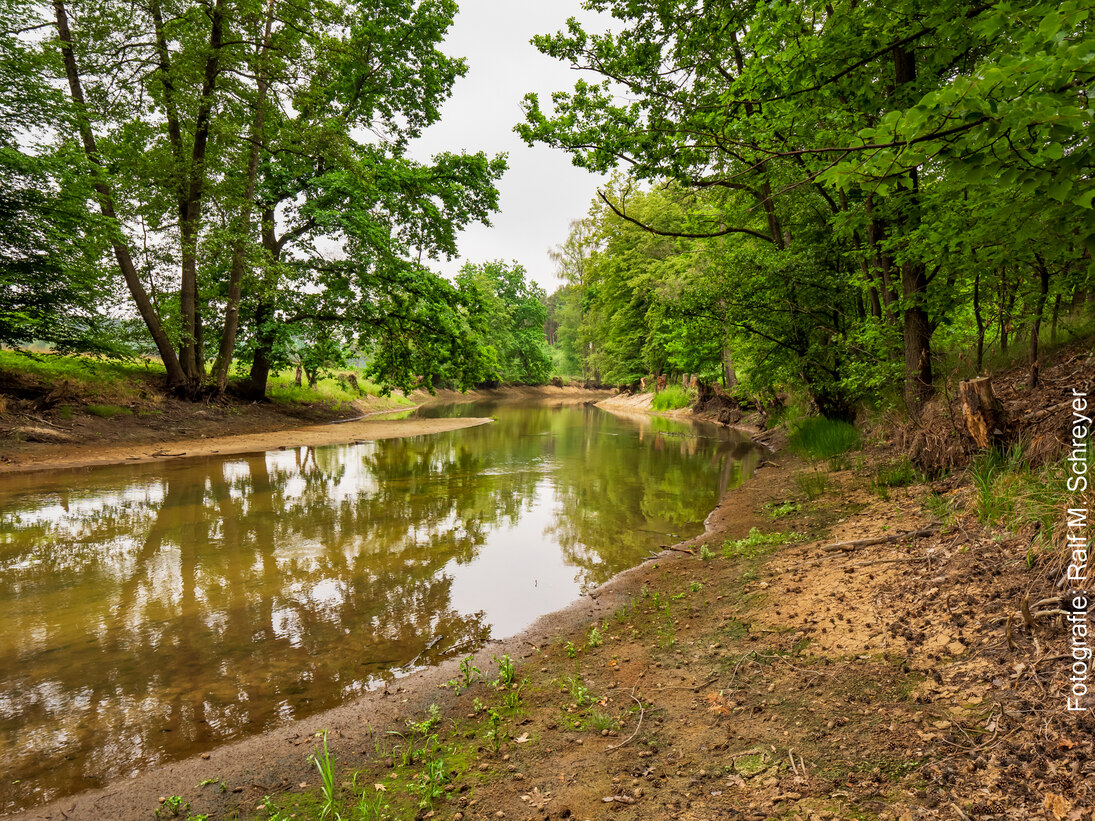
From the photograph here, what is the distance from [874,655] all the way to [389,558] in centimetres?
528

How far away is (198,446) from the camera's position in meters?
13.5

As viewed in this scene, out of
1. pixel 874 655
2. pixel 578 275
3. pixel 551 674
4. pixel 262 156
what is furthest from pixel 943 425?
pixel 578 275

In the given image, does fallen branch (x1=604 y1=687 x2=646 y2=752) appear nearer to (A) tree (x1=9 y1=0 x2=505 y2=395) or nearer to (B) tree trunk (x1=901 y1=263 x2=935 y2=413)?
(B) tree trunk (x1=901 y1=263 x2=935 y2=413)

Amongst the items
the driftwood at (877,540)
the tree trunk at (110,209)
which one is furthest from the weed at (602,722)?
the tree trunk at (110,209)

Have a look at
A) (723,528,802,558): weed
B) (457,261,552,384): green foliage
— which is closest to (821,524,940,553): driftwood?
(723,528,802,558): weed

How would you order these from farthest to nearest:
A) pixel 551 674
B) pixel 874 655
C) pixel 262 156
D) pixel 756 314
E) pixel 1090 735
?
pixel 262 156 → pixel 756 314 → pixel 551 674 → pixel 874 655 → pixel 1090 735

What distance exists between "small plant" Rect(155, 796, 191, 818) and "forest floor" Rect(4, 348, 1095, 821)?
1 cm

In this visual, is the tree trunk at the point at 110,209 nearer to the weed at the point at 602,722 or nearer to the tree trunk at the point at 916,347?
the weed at the point at 602,722

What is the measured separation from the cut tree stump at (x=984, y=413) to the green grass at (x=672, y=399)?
24.4 m

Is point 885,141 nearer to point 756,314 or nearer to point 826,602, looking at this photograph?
point 826,602

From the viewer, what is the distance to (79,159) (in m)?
11.4

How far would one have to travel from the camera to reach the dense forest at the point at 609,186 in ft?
10.7

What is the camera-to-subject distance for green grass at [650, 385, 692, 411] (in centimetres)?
2980

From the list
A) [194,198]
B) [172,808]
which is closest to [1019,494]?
[172,808]
